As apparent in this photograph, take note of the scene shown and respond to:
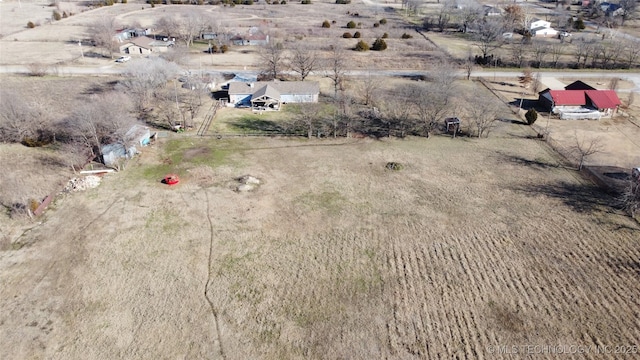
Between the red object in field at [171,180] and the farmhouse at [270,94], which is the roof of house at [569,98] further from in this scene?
the red object in field at [171,180]

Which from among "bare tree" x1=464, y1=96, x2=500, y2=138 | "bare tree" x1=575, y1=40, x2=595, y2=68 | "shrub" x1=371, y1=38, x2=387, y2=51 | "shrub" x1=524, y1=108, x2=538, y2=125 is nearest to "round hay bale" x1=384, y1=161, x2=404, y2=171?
"bare tree" x1=464, y1=96, x2=500, y2=138

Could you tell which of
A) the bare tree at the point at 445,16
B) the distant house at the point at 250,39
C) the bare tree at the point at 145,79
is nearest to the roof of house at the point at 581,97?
the bare tree at the point at 145,79

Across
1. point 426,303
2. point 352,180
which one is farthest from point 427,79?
point 426,303

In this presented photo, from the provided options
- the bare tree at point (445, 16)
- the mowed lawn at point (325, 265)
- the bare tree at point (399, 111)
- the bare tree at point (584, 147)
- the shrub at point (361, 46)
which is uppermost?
the bare tree at point (445, 16)

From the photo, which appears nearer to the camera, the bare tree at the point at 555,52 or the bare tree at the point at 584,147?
the bare tree at the point at 584,147

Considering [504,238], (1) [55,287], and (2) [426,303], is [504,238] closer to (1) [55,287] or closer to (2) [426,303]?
(2) [426,303]

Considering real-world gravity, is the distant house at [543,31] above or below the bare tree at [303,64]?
above

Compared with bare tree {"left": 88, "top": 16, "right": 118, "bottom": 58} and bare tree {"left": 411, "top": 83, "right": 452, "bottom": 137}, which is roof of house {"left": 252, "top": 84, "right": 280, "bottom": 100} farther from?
bare tree {"left": 88, "top": 16, "right": 118, "bottom": 58}

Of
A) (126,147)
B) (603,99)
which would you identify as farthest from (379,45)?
(126,147)
